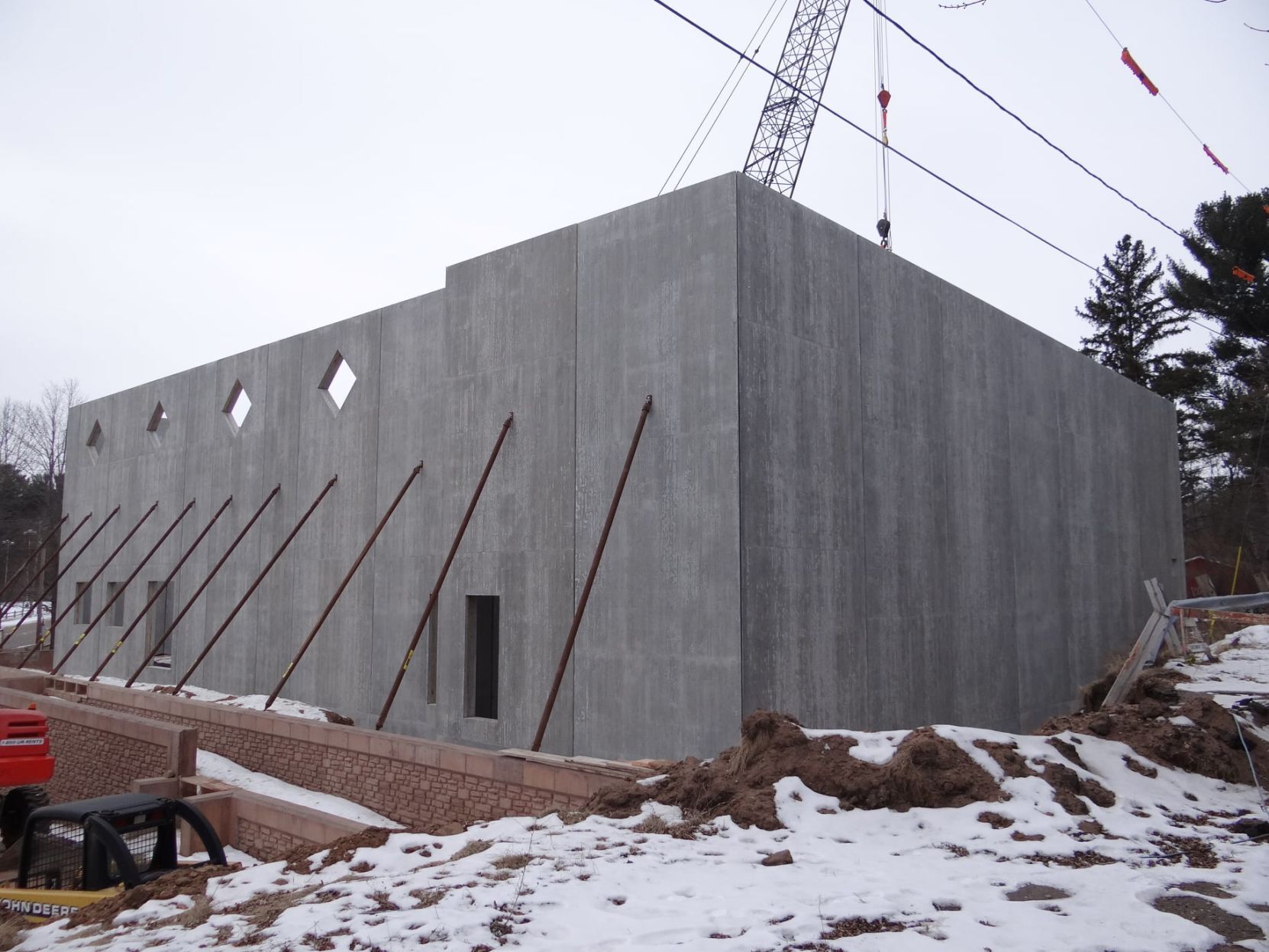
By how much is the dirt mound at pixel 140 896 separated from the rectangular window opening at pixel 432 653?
7518 millimetres

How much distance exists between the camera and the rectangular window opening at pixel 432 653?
46.0 ft

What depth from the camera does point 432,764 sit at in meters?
10.3

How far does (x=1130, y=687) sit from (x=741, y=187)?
7366 millimetres

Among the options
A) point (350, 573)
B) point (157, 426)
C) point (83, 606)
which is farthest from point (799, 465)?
point (83, 606)

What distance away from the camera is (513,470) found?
42.7 feet

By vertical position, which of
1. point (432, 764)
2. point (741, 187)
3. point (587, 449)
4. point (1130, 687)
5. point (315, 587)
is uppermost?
point (741, 187)

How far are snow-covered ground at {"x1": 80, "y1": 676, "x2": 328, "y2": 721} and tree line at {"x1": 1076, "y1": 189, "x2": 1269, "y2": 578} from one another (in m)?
26.0

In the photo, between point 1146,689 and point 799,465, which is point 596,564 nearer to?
point 799,465

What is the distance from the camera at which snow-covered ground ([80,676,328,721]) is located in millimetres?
15562

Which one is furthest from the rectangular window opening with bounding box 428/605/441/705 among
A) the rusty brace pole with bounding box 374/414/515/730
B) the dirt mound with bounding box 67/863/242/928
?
the dirt mound with bounding box 67/863/242/928

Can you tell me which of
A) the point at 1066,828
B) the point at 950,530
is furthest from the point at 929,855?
the point at 950,530

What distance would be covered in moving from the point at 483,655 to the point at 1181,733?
9303mm

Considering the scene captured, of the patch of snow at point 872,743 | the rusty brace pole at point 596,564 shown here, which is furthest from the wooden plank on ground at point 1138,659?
the rusty brace pole at point 596,564

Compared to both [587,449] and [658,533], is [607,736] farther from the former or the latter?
[587,449]
